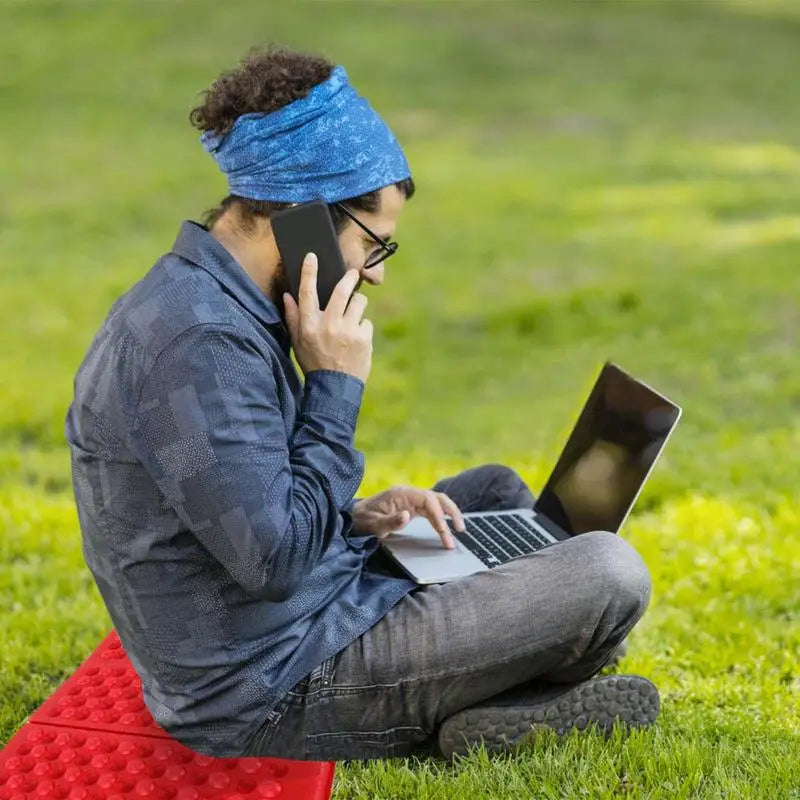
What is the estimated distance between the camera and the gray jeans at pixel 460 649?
3221 millimetres

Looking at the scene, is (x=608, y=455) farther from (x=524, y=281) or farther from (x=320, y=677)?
(x=524, y=281)

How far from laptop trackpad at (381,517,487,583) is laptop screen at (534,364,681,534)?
52 centimetres

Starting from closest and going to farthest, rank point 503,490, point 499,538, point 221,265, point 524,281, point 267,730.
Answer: point 221,265 < point 267,730 < point 499,538 < point 503,490 < point 524,281

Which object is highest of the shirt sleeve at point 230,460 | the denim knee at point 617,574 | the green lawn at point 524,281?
the shirt sleeve at point 230,460

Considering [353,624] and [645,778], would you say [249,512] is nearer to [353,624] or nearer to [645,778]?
[353,624]

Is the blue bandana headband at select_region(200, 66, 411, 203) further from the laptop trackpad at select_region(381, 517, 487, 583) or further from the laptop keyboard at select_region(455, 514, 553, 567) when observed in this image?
the laptop keyboard at select_region(455, 514, 553, 567)

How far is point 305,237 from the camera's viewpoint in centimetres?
306

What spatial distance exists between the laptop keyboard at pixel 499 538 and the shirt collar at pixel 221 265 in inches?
45.6

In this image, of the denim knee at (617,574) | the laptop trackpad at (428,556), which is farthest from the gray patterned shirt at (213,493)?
the denim knee at (617,574)

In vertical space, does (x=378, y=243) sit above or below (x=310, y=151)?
below

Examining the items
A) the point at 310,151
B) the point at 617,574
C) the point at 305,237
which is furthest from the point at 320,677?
the point at 310,151

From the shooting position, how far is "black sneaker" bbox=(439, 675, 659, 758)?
3.34 meters

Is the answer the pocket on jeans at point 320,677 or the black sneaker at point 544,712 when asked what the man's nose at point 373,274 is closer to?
the pocket on jeans at point 320,677

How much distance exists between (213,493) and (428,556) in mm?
1130
